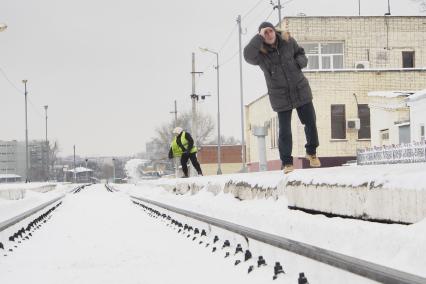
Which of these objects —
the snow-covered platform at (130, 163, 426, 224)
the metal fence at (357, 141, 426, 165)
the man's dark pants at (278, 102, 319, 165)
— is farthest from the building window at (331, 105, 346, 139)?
the snow-covered platform at (130, 163, 426, 224)

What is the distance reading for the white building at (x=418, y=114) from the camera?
2819 cm

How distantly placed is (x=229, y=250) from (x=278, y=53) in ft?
7.35

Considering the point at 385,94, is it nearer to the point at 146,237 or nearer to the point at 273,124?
the point at 273,124

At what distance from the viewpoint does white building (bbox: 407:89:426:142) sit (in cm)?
2819

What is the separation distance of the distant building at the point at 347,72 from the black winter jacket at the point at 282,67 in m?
28.2

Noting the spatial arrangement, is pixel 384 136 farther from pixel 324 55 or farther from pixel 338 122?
pixel 324 55

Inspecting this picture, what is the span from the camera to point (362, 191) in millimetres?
4977

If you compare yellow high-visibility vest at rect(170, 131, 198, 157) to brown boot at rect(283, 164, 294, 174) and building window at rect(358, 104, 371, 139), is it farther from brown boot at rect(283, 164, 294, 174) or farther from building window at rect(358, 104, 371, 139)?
building window at rect(358, 104, 371, 139)

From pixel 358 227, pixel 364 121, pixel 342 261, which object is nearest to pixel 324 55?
pixel 364 121

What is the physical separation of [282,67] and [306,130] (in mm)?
1012

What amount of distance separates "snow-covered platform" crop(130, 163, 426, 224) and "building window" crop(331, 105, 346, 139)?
2962 centimetres

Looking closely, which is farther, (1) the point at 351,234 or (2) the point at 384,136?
(2) the point at 384,136

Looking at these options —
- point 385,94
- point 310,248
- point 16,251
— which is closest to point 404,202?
point 310,248

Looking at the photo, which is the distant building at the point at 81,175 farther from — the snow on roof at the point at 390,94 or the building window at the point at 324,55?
the snow on roof at the point at 390,94
